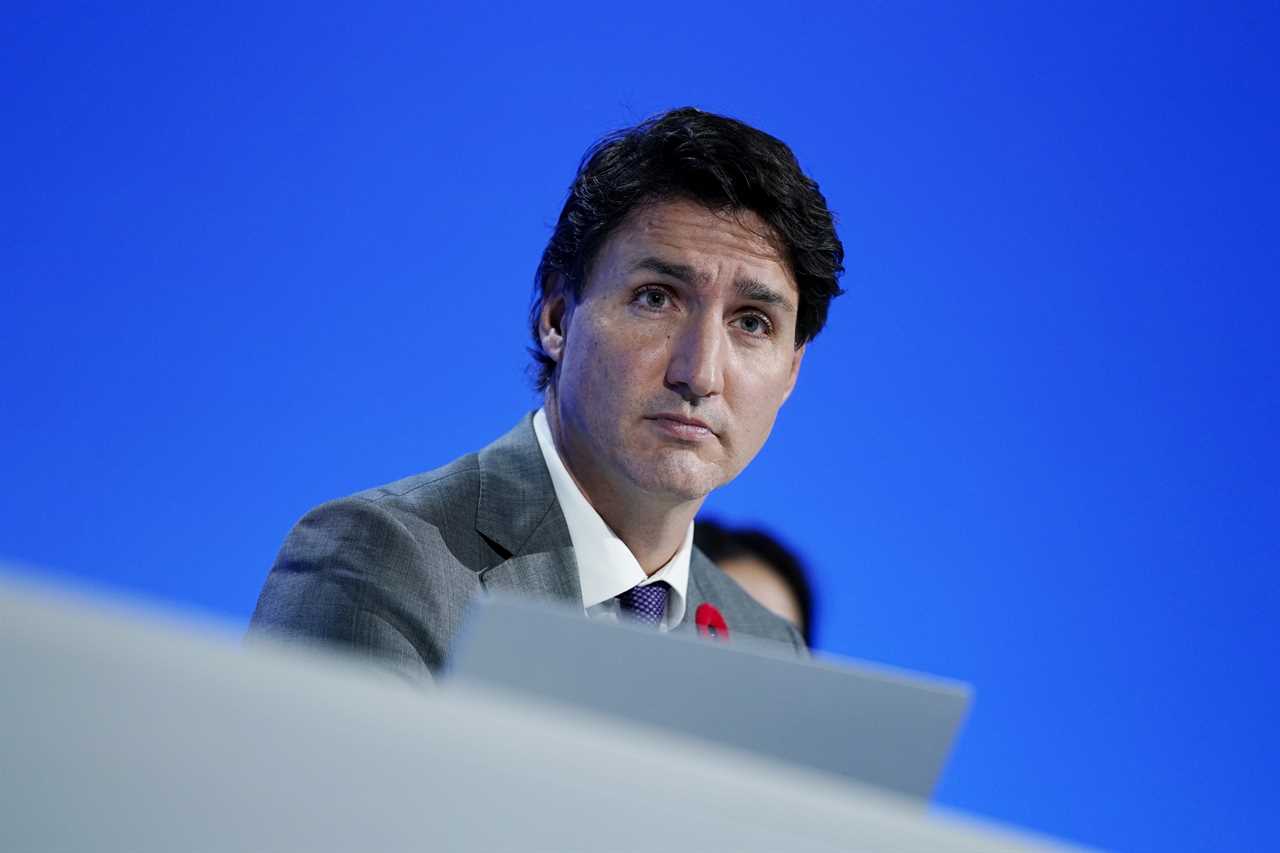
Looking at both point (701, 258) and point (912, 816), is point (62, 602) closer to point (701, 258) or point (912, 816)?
point (912, 816)

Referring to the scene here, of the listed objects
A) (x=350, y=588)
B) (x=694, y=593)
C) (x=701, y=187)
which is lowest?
(x=350, y=588)

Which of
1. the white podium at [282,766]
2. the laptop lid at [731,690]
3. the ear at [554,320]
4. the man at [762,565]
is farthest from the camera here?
the man at [762,565]

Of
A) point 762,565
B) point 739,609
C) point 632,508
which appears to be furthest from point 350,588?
point 762,565

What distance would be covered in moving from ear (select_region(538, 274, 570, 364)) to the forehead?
0.11m

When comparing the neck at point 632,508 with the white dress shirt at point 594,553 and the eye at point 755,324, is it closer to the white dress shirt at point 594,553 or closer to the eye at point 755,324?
the white dress shirt at point 594,553

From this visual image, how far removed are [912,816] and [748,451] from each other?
125 cm

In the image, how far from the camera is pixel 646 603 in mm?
1515

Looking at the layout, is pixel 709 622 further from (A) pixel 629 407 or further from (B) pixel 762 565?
(B) pixel 762 565

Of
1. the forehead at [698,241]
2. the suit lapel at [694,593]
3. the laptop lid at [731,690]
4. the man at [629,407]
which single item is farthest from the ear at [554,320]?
the laptop lid at [731,690]

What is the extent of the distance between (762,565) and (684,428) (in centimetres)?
156

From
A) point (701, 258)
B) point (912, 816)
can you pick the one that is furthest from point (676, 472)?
point (912, 816)

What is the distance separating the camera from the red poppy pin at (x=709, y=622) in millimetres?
1641

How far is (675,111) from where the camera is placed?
5.40 feet

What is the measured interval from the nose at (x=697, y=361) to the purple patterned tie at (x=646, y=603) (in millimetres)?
248
